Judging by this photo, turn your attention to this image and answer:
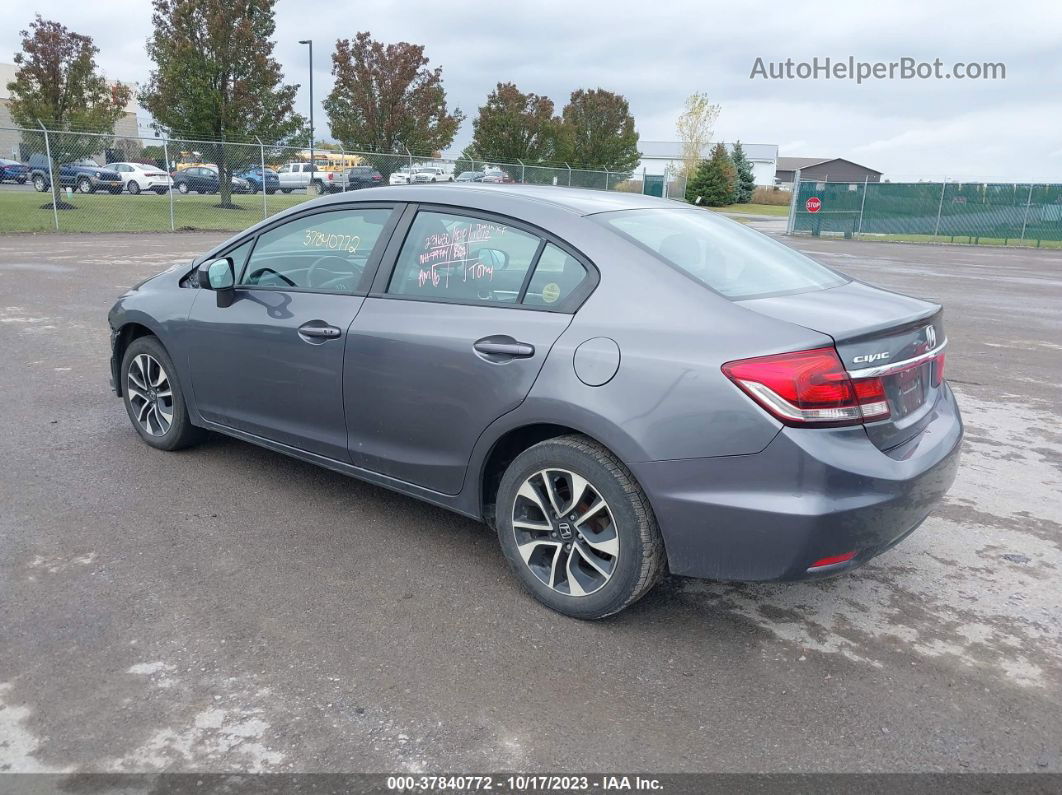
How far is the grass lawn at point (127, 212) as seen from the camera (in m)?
22.5

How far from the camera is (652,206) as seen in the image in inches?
156

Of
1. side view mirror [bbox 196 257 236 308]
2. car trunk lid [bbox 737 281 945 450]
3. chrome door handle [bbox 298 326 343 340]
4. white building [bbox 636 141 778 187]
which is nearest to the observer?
car trunk lid [bbox 737 281 945 450]

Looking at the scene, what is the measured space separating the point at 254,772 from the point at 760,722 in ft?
4.97

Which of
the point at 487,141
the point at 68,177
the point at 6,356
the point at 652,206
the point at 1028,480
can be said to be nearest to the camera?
the point at 652,206

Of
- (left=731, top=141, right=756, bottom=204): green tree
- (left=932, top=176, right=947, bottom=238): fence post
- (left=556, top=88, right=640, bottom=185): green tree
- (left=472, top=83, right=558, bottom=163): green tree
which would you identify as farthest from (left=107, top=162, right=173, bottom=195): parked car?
(left=731, top=141, right=756, bottom=204): green tree

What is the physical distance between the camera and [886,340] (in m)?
3.04

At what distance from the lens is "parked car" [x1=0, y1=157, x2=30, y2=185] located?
106 feet

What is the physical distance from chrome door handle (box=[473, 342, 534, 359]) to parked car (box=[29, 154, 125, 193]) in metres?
26.9

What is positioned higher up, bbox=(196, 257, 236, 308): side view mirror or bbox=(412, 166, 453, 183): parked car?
bbox=(412, 166, 453, 183): parked car

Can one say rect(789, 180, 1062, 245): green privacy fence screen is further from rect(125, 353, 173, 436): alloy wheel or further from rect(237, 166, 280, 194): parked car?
rect(125, 353, 173, 436): alloy wheel

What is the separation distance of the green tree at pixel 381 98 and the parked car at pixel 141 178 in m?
7.31

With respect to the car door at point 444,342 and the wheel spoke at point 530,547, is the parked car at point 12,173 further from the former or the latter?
the wheel spoke at point 530,547

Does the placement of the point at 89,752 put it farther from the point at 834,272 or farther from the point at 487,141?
the point at 487,141

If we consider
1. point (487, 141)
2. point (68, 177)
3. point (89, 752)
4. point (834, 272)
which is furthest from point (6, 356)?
point (487, 141)
